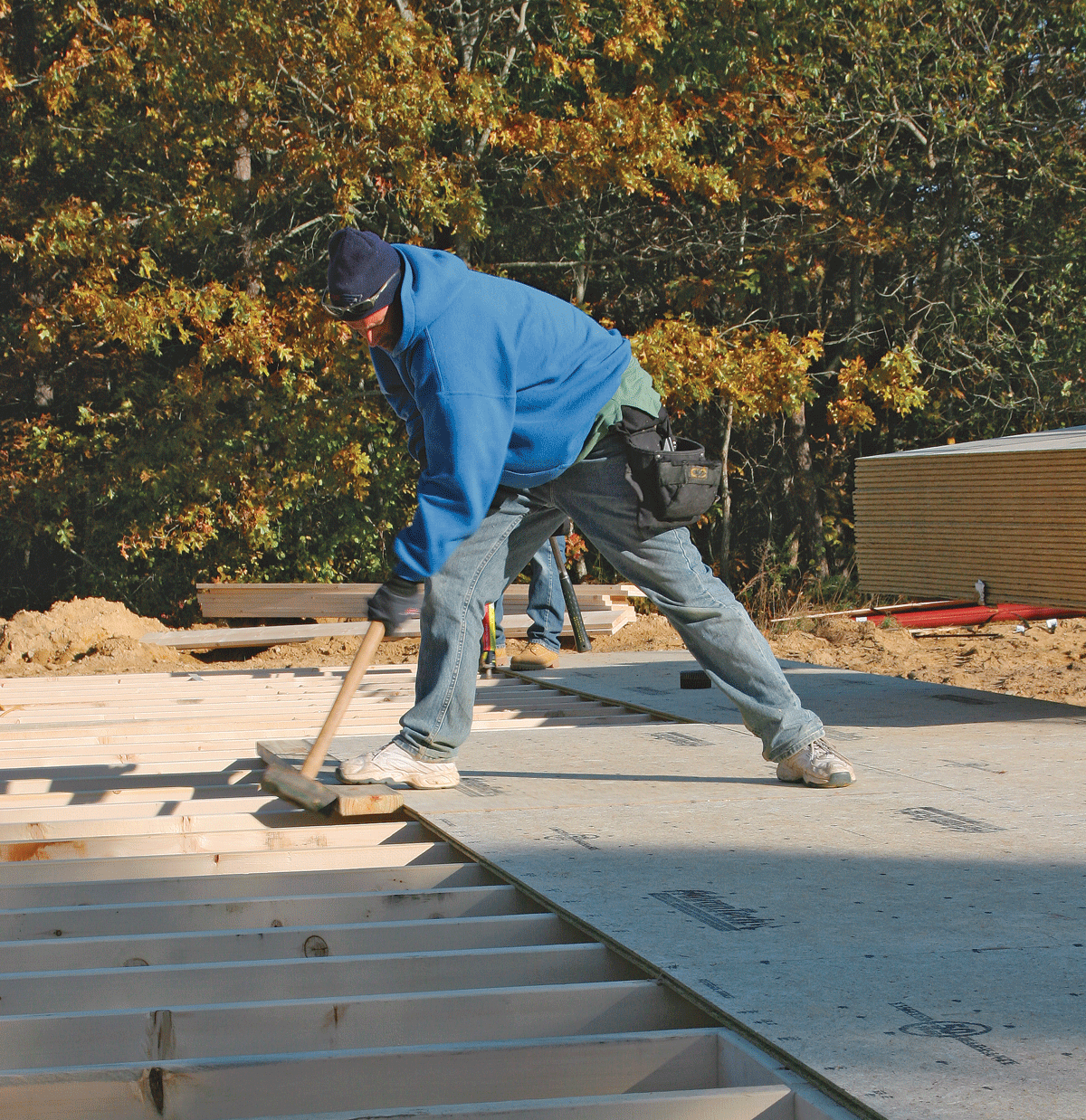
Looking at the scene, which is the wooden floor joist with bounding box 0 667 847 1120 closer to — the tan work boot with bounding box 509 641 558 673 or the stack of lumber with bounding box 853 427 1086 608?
the stack of lumber with bounding box 853 427 1086 608

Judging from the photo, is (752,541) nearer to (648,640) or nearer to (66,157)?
(648,640)

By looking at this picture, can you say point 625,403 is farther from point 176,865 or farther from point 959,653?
point 959,653

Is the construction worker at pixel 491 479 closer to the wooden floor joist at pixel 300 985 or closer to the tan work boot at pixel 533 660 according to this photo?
the wooden floor joist at pixel 300 985

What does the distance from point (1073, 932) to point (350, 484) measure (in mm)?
9566

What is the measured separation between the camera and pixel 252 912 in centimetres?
234

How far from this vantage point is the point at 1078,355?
1212 cm

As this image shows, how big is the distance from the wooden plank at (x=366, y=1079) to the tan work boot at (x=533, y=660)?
→ 4960 mm

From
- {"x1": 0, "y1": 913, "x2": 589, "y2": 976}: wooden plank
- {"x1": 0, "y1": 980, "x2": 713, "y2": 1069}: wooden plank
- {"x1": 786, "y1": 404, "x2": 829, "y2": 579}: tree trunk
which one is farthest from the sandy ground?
{"x1": 0, "y1": 980, "x2": 713, "y2": 1069}: wooden plank

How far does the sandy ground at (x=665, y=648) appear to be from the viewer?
8.08 m

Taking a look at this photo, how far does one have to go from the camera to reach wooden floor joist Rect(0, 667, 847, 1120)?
4.99 ft

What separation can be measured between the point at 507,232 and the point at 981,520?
8534mm

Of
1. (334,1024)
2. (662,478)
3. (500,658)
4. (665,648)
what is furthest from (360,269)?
(665,648)

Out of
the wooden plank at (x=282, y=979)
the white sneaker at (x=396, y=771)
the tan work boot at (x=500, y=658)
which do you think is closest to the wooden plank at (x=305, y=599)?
the tan work boot at (x=500, y=658)

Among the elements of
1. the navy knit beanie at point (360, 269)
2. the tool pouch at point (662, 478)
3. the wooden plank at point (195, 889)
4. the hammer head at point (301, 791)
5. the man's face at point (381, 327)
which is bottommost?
the wooden plank at point (195, 889)
